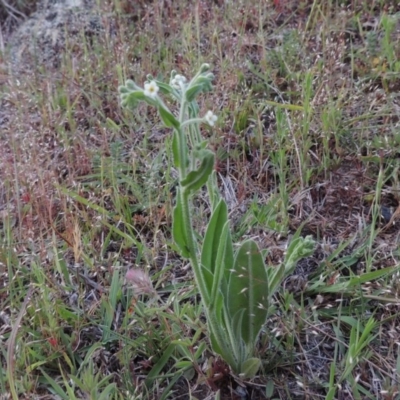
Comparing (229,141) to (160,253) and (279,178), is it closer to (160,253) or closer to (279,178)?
(279,178)

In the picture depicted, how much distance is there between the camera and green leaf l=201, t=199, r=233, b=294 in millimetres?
1382

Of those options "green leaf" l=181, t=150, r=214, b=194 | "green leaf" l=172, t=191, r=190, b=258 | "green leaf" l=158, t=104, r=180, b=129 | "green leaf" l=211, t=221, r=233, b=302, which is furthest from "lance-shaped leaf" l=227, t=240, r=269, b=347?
"green leaf" l=158, t=104, r=180, b=129

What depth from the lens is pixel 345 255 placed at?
72.4 inches

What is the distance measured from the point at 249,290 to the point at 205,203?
77 cm

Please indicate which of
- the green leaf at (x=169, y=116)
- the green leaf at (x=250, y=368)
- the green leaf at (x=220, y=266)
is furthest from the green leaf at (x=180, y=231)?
the green leaf at (x=250, y=368)

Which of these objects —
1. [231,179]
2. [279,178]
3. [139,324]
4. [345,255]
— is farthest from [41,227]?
[345,255]

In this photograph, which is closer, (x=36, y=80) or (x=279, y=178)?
(x=279, y=178)

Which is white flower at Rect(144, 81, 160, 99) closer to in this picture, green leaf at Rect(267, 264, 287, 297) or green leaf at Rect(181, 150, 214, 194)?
green leaf at Rect(181, 150, 214, 194)

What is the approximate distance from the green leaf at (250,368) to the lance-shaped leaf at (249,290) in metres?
0.06

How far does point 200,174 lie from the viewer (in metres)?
1.13

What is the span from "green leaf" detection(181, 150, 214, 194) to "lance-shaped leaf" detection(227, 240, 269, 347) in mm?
250

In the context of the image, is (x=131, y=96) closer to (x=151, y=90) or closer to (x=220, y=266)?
(x=151, y=90)

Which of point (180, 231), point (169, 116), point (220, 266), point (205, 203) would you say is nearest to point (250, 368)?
point (220, 266)

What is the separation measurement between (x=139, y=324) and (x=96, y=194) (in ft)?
2.41
